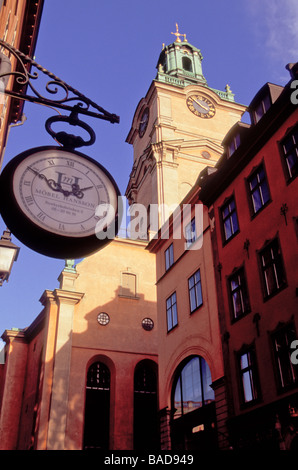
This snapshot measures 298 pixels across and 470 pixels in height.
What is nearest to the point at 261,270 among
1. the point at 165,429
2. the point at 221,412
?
the point at 221,412

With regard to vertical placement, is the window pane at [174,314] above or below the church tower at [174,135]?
below

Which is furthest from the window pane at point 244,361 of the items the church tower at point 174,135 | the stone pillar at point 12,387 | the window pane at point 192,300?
the church tower at point 174,135

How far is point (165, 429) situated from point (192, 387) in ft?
8.82

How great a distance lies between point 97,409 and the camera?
26.6 metres

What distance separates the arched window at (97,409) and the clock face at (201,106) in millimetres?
28727

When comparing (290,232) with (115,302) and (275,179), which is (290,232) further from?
(115,302)

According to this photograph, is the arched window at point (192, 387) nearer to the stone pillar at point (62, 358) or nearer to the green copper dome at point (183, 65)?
the stone pillar at point (62, 358)

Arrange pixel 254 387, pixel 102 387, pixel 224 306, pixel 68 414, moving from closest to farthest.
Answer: pixel 254 387
pixel 224 306
pixel 68 414
pixel 102 387

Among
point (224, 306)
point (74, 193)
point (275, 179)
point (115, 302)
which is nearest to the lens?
point (74, 193)

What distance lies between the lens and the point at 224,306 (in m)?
17.1

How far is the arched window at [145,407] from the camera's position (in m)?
26.6

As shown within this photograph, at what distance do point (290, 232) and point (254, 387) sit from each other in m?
5.14

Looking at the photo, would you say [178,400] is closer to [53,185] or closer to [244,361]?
[244,361]

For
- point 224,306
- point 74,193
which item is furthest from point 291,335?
point 74,193
